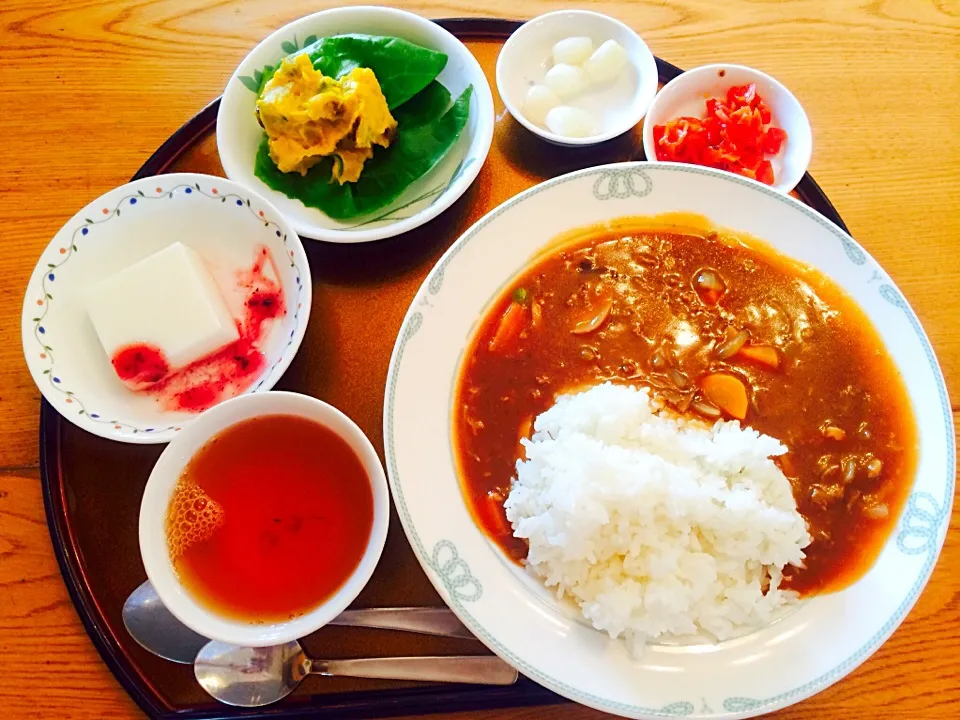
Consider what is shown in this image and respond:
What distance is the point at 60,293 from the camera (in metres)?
1.83

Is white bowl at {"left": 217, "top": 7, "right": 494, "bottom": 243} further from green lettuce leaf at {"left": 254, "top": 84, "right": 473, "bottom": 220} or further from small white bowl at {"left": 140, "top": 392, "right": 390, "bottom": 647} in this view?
small white bowl at {"left": 140, "top": 392, "right": 390, "bottom": 647}

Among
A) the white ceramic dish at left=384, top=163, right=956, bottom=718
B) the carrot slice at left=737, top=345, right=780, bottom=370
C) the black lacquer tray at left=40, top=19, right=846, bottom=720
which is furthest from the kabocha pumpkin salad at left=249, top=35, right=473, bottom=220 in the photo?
the carrot slice at left=737, top=345, right=780, bottom=370

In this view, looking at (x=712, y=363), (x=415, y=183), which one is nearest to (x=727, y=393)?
(x=712, y=363)

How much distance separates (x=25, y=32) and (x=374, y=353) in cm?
180

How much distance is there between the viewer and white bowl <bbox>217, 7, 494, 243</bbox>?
1.98m

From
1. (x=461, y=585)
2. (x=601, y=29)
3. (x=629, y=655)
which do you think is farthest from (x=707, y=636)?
(x=601, y=29)

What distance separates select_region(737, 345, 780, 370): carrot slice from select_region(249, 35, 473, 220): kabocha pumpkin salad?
1089 millimetres

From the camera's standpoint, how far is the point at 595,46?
2260 mm

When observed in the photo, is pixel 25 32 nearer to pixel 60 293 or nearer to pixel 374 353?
pixel 60 293

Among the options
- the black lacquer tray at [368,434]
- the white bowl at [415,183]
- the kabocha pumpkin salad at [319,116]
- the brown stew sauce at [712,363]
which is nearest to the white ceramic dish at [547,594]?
the brown stew sauce at [712,363]

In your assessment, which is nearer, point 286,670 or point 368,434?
point 286,670

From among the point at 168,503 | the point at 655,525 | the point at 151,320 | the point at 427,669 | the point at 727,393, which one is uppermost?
the point at 151,320

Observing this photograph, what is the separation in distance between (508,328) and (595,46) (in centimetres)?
110

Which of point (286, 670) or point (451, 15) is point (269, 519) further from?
point (451, 15)
